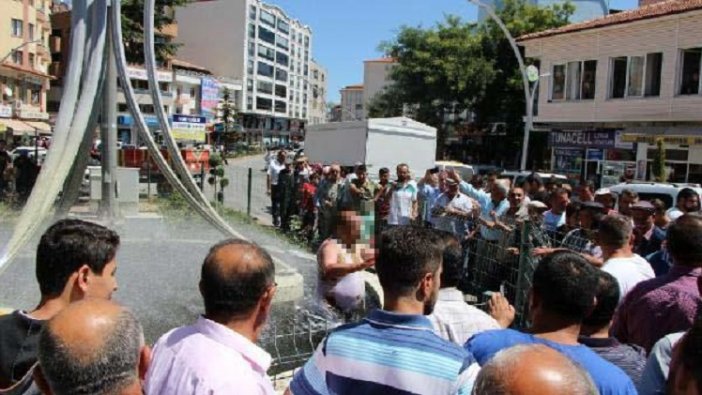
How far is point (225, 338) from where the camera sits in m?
2.48

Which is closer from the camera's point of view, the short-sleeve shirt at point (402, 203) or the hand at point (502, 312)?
the hand at point (502, 312)

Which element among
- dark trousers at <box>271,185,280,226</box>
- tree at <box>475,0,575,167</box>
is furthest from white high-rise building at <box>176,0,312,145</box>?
dark trousers at <box>271,185,280,226</box>

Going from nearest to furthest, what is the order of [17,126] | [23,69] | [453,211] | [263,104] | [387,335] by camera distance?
[387,335]
[453,211]
[17,126]
[23,69]
[263,104]

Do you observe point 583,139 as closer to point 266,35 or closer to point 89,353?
point 89,353

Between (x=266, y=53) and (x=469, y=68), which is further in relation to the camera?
(x=266, y=53)

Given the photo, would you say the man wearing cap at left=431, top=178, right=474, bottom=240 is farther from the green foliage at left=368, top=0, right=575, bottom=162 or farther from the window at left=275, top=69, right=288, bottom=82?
the window at left=275, top=69, right=288, bottom=82

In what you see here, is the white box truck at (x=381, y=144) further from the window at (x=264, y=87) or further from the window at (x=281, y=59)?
the window at (x=281, y=59)

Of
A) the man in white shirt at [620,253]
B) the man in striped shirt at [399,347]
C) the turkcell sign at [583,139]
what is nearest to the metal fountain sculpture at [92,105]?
the man in white shirt at [620,253]

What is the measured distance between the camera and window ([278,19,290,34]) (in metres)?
113

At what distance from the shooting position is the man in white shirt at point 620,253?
4.34 m

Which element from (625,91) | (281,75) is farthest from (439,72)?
(281,75)

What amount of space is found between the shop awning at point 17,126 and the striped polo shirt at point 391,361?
50.1m

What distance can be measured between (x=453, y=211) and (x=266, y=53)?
101 meters

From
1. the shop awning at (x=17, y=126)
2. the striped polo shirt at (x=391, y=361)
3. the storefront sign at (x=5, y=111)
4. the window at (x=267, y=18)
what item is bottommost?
the striped polo shirt at (x=391, y=361)
